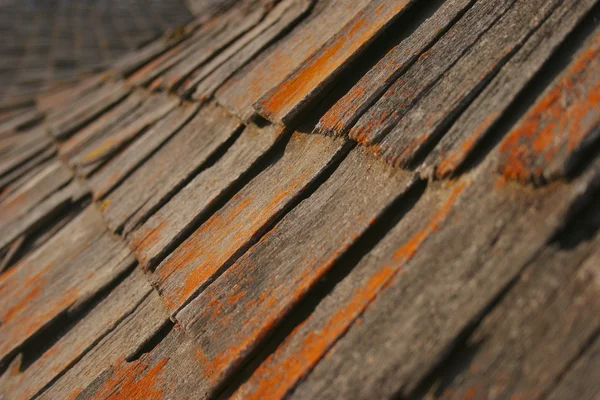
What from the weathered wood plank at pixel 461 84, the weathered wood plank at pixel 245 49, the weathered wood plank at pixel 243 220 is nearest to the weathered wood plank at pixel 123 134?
the weathered wood plank at pixel 245 49

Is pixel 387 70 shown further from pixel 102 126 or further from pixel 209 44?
pixel 102 126

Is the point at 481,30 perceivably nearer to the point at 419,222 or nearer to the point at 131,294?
the point at 419,222

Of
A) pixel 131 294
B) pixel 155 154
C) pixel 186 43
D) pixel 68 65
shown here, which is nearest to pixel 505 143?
pixel 131 294

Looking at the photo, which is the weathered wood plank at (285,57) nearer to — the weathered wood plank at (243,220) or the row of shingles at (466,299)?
the weathered wood plank at (243,220)

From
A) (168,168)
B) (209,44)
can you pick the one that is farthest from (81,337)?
(209,44)

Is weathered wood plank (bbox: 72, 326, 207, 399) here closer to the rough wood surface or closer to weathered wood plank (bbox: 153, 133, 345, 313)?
weathered wood plank (bbox: 153, 133, 345, 313)

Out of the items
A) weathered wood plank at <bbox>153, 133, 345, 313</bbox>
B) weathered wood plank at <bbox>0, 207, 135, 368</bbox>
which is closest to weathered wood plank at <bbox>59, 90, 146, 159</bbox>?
weathered wood plank at <bbox>0, 207, 135, 368</bbox>

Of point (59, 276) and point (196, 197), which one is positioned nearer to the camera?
point (196, 197)
